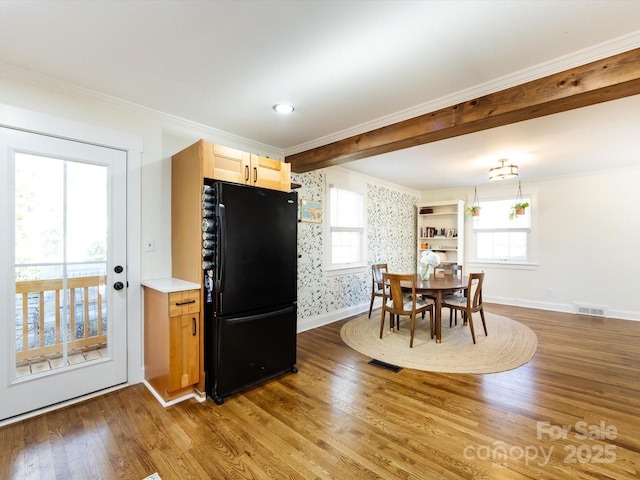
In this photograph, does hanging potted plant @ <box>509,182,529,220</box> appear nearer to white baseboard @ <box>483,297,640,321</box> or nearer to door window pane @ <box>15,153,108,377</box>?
white baseboard @ <box>483,297,640,321</box>

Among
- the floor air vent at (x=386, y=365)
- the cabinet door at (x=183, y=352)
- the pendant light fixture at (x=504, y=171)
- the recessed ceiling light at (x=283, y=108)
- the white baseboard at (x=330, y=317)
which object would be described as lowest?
the floor air vent at (x=386, y=365)

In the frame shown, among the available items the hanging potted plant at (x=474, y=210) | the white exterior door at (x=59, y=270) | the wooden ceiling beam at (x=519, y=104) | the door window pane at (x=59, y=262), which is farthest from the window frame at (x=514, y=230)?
the door window pane at (x=59, y=262)

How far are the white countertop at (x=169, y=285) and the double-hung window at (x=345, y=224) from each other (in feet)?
7.88

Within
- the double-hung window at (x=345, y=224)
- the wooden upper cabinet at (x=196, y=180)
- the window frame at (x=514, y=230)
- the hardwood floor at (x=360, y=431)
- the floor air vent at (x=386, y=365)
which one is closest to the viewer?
the hardwood floor at (x=360, y=431)

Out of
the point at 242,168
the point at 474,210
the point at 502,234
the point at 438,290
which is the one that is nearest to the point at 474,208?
the point at 474,210

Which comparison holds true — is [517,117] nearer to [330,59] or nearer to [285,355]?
[330,59]

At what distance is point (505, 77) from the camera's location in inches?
84.0

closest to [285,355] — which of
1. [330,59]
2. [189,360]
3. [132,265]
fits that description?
[189,360]

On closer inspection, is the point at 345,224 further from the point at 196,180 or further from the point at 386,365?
the point at 196,180

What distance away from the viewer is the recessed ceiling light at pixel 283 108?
8.50 feet

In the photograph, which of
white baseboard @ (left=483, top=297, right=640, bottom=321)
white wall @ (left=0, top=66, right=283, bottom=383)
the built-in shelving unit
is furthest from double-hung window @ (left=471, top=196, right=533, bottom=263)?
white wall @ (left=0, top=66, right=283, bottom=383)

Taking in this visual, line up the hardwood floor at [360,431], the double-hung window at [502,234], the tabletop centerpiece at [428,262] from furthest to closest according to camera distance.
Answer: the double-hung window at [502,234] < the tabletop centerpiece at [428,262] < the hardwood floor at [360,431]

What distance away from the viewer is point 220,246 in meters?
2.32

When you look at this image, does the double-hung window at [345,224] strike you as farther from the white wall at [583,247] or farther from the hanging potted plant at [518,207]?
the white wall at [583,247]
